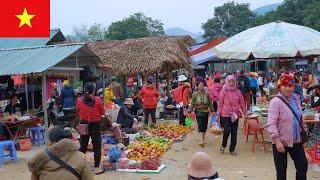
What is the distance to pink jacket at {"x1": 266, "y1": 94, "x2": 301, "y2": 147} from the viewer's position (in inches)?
245

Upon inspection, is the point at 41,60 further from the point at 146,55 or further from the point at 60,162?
the point at 60,162

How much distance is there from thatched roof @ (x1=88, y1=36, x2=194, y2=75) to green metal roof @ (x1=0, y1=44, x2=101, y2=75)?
17.4 feet

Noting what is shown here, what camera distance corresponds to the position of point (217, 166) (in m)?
9.36

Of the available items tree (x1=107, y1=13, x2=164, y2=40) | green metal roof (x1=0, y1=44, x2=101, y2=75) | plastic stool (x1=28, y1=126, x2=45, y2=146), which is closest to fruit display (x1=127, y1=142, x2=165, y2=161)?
plastic stool (x1=28, y1=126, x2=45, y2=146)

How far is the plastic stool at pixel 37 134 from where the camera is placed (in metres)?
12.7

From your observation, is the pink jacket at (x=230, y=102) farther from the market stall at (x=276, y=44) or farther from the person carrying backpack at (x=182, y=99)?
the person carrying backpack at (x=182, y=99)

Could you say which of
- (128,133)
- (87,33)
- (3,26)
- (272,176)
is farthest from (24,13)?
(87,33)

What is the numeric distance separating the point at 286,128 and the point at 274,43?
463 centimetres

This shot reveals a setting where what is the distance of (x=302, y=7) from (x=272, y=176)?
49.9m

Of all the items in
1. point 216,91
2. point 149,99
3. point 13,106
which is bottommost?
point 13,106

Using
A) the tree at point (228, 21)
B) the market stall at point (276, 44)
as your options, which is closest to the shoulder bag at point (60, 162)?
the market stall at point (276, 44)

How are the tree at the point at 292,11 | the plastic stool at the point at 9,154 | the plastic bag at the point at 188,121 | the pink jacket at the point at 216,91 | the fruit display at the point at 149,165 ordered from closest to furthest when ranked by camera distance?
the fruit display at the point at 149,165 → the plastic stool at the point at 9,154 → the pink jacket at the point at 216,91 → the plastic bag at the point at 188,121 → the tree at the point at 292,11

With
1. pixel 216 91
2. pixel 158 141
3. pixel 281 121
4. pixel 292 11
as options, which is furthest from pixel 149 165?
pixel 292 11

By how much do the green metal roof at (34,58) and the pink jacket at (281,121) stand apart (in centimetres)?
692
